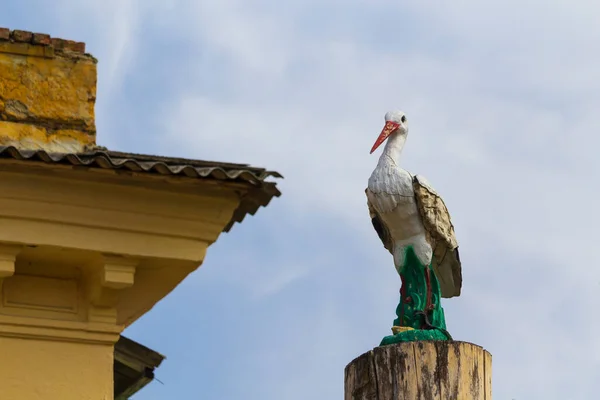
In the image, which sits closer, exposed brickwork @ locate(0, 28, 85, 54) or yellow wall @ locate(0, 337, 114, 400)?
yellow wall @ locate(0, 337, 114, 400)

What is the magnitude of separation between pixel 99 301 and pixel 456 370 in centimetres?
233

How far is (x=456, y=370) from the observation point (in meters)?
9.79

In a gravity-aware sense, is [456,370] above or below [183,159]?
below

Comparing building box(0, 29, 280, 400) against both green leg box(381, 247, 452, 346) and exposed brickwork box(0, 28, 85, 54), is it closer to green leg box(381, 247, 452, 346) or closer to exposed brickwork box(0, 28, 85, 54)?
exposed brickwork box(0, 28, 85, 54)

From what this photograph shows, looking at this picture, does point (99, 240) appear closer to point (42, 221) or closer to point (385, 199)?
point (42, 221)

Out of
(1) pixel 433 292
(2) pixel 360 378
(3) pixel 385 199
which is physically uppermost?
(3) pixel 385 199

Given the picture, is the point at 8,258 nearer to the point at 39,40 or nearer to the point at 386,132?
the point at 39,40

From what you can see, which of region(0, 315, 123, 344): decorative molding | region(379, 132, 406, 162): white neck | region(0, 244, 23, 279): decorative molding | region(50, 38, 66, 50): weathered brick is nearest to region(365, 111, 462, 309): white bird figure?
region(379, 132, 406, 162): white neck

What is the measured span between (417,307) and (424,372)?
36.1 inches

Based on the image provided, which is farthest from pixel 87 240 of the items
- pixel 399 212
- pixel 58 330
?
pixel 399 212

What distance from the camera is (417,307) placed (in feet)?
34.8

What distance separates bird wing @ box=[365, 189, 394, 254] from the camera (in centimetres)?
1127

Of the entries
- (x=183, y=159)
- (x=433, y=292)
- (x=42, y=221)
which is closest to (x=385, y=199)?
(x=433, y=292)

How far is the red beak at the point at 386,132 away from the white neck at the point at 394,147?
38mm
